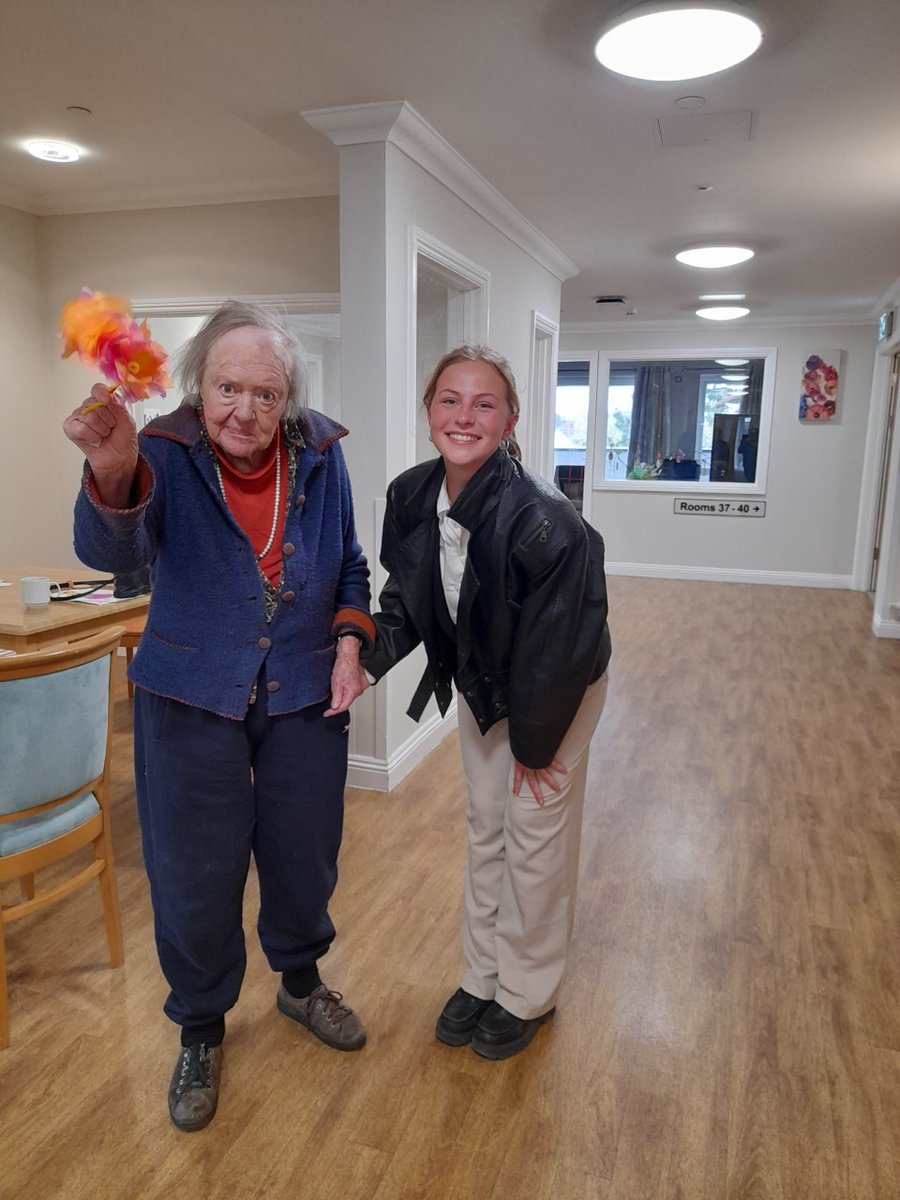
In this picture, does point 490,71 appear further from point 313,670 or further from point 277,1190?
point 277,1190

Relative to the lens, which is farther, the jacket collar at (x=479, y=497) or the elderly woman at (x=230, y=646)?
the jacket collar at (x=479, y=497)

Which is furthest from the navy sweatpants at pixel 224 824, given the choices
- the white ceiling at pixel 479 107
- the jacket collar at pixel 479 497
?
the white ceiling at pixel 479 107

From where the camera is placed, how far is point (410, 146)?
3.05m

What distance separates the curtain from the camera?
28.1 ft

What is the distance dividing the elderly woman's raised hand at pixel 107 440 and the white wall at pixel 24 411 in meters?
3.51

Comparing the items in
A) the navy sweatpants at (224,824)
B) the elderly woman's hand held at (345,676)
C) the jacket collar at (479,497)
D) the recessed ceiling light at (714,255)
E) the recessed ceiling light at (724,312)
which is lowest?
the navy sweatpants at (224,824)

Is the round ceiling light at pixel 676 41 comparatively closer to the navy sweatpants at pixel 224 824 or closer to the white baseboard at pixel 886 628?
the navy sweatpants at pixel 224 824

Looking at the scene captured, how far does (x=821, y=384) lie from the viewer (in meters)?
7.83

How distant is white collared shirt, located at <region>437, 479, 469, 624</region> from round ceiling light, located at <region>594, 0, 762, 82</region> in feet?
4.61

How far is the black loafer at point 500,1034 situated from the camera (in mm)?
1843

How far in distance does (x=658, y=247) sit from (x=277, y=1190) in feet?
15.9

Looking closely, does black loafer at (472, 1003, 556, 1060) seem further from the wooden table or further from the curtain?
the curtain

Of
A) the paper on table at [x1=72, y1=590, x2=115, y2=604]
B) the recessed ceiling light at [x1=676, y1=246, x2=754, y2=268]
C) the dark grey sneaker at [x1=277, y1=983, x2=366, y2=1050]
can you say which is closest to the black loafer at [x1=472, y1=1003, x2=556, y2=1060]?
the dark grey sneaker at [x1=277, y1=983, x2=366, y2=1050]

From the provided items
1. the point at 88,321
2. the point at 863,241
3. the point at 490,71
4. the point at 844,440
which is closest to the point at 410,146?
the point at 490,71
